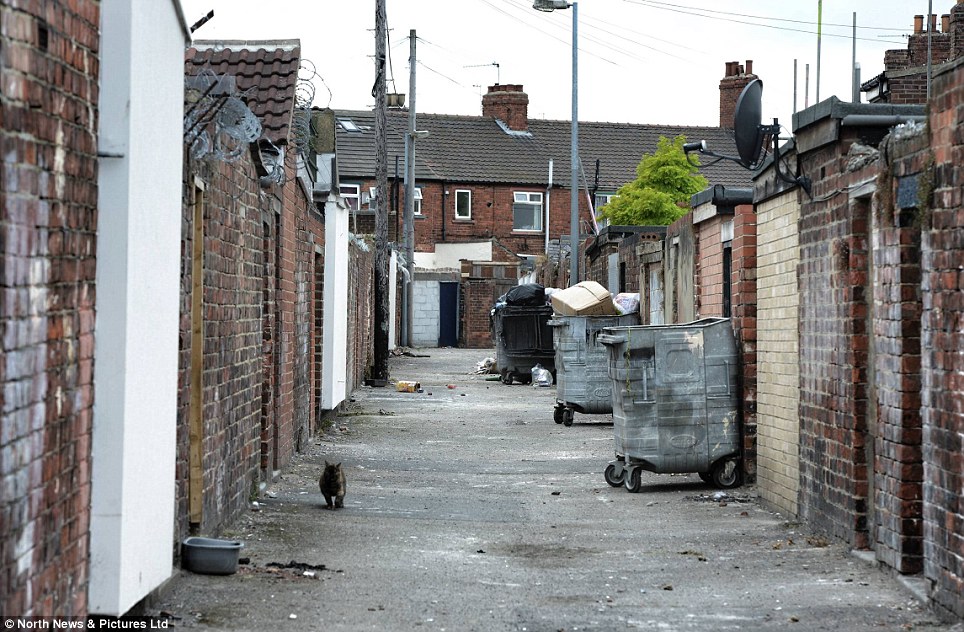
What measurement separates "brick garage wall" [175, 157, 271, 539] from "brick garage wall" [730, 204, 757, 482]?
14.1 feet

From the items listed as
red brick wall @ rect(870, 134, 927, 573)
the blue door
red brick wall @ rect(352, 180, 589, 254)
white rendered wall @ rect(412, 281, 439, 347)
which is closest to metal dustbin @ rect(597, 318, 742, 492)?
red brick wall @ rect(870, 134, 927, 573)

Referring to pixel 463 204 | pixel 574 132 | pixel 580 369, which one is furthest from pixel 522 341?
pixel 463 204

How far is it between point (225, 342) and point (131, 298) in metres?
3.46

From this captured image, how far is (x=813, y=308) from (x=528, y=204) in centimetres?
4475

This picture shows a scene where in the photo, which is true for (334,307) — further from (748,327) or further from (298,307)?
(748,327)

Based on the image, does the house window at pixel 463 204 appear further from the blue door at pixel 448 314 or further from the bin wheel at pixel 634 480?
the bin wheel at pixel 634 480

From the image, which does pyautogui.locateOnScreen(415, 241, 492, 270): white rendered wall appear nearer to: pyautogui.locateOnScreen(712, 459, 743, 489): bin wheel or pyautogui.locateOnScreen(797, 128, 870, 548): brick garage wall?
pyautogui.locateOnScreen(712, 459, 743, 489): bin wheel

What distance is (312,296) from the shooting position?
1667cm

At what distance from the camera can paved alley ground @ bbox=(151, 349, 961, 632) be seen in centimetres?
656

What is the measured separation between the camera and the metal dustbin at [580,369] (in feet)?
61.5

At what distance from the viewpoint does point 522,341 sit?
91.2 feet

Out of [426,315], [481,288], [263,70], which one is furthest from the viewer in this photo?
[426,315]

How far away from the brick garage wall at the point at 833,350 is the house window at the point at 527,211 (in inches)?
1737

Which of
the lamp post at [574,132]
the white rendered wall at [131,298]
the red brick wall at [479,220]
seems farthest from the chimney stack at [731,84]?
the white rendered wall at [131,298]
